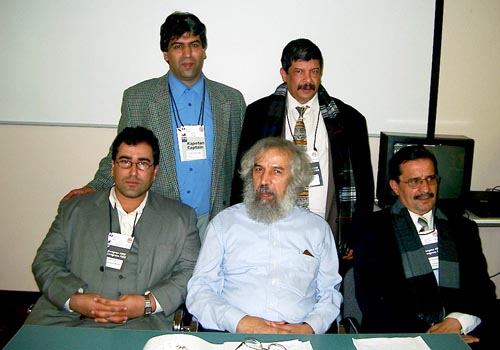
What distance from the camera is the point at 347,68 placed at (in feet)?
12.2

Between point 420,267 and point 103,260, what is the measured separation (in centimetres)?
165

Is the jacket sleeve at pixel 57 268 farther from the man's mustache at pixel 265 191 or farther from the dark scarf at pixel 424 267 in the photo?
the dark scarf at pixel 424 267

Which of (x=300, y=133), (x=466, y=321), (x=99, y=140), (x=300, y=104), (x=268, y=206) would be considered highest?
(x=300, y=104)

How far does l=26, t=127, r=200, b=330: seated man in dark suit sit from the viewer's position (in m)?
2.36

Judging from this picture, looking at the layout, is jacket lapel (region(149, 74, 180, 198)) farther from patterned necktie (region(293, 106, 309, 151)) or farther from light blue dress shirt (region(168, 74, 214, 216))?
patterned necktie (region(293, 106, 309, 151))

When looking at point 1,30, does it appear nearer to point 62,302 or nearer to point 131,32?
point 131,32

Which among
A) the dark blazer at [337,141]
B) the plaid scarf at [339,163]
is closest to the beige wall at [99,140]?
the dark blazer at [337,141]

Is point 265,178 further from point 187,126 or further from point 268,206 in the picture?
point 187,126

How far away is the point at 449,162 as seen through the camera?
11.5 feet

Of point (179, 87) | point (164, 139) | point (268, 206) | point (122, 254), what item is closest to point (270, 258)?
point (268, 206)

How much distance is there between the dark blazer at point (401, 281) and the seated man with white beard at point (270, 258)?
0.60 feet

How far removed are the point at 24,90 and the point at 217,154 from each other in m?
1.87

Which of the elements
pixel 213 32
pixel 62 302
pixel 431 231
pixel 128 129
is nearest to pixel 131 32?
pixel 213 32

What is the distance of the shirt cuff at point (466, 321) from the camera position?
237cm
